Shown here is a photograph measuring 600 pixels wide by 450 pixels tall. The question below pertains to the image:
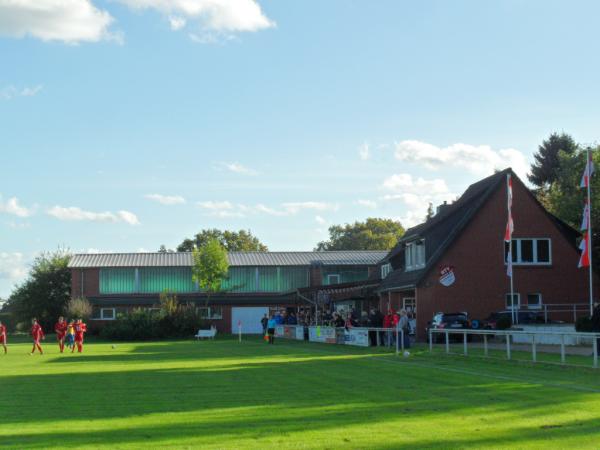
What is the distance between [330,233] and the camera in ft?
424

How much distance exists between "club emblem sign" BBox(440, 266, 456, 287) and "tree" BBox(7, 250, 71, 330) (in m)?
42.9

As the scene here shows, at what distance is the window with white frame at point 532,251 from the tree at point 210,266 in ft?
110

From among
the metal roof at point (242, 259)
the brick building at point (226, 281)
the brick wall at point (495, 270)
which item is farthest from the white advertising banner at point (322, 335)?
the metal roof at point (242, 259)

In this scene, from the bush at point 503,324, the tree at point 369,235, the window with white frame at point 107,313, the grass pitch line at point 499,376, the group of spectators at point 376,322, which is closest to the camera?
the grass pitch line at point 499,376

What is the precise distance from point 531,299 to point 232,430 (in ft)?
126

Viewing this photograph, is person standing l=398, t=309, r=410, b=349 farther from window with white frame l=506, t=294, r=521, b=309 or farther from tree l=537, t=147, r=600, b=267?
tree l=537, t=147, r=600, b=267

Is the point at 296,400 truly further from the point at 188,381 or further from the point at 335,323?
the point at 335,323

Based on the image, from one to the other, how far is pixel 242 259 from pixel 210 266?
7.19 m

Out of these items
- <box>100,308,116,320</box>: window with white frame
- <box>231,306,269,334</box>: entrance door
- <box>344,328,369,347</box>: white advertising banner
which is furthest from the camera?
<box>231,306,269,334</box>: entrance door

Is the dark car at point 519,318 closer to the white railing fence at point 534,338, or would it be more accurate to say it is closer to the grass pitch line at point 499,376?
the white railing fence at point 534,338

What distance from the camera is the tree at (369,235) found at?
117475 millimetres

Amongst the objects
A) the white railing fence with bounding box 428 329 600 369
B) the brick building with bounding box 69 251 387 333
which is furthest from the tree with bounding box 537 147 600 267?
the brick building with bounding box 69 251 387 333

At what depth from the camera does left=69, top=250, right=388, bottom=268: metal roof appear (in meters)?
80.3

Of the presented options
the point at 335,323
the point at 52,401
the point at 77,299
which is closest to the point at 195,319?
the point at 77,299
